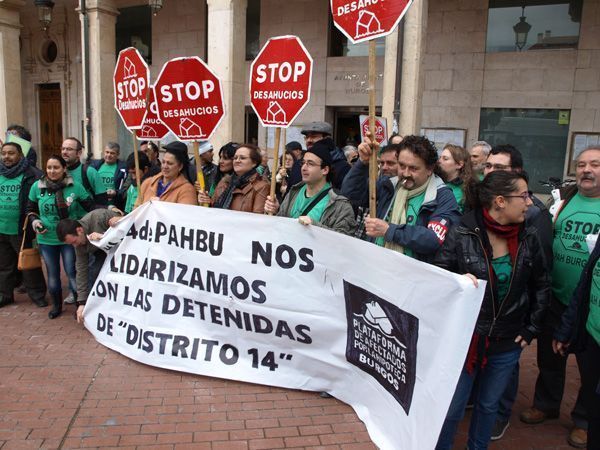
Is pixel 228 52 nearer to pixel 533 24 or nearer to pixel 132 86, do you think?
pixel 132 86

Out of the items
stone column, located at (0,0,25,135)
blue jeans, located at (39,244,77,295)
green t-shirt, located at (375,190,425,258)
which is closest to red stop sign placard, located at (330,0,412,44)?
green t-shirt, located at (375,190,425,258)

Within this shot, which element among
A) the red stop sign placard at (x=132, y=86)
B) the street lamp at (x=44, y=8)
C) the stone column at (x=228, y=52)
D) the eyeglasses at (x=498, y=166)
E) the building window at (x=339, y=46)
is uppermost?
the street lamp at (x=44, y=8)

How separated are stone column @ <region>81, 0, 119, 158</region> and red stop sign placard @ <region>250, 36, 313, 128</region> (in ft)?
29.4

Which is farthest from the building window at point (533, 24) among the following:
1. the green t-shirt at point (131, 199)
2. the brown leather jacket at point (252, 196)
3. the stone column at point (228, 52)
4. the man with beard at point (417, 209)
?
the man with beard at point (417, 209)

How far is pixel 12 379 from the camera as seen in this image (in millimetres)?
4215

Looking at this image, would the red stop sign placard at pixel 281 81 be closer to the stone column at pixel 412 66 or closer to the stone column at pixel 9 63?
the stone column at pixel 412 66

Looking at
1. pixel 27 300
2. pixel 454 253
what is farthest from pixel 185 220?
pixel 27 300

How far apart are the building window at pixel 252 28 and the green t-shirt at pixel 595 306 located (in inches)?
467

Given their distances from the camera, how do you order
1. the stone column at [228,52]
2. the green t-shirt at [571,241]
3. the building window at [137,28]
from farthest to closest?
the building window at [137,28] → the stone column at [228,52] → the green t-shirt at [571,241]

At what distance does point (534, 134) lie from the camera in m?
10.8

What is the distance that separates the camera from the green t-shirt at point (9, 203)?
19.2ft

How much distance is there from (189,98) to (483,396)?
3499 millimetres

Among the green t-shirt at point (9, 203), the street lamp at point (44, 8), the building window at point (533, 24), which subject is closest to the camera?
the green t-shirt at point (9, 203)

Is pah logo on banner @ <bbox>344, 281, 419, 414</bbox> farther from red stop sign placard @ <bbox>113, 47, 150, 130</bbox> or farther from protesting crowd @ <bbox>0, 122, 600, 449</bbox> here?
red stop sign placard @ <bbox>113, 47, 150, 130</bbox>
